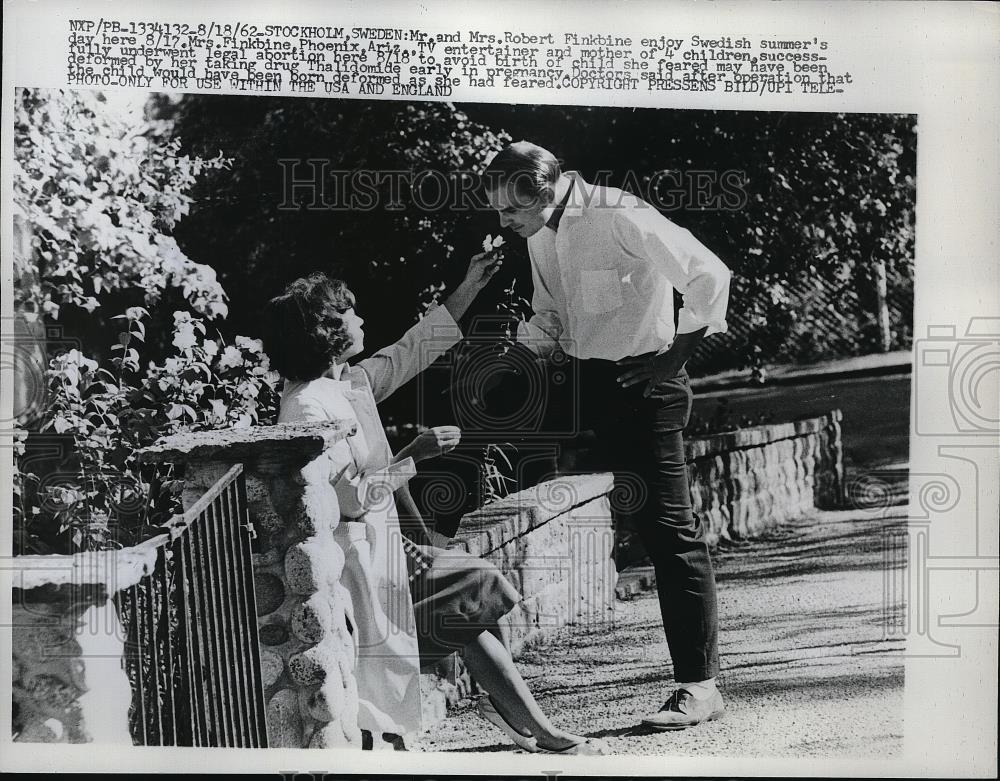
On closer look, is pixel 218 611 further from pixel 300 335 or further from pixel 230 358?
pixel 300 335

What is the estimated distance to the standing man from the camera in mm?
4617

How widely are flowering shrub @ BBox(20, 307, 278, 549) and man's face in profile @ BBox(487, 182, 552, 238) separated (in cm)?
117

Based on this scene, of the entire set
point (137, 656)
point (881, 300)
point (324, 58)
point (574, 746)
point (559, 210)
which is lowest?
point (574, 746)

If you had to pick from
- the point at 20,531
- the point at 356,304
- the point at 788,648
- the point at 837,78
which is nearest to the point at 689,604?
the point at 788,648

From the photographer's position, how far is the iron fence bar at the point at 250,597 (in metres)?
4.22

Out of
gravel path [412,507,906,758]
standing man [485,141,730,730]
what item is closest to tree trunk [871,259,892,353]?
standing man [485,141,730,730]

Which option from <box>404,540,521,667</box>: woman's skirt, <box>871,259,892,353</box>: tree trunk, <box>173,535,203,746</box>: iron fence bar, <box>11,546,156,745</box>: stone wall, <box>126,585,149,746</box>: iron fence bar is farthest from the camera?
<box>871,259,892,353</box>: tree trunk

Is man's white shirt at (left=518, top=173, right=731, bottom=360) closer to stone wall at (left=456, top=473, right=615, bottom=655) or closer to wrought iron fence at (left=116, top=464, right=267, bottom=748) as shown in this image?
stone wall at (left=456, top=473, right=615, bottom=655)

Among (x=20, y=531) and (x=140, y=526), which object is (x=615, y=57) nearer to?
(x=140, y=526)

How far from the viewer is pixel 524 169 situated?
461cm

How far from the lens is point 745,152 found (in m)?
4.68

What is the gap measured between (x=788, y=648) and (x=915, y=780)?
825 mm

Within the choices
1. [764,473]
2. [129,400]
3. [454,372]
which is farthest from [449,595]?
[129,400]

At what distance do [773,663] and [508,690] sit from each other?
114 centimetres
